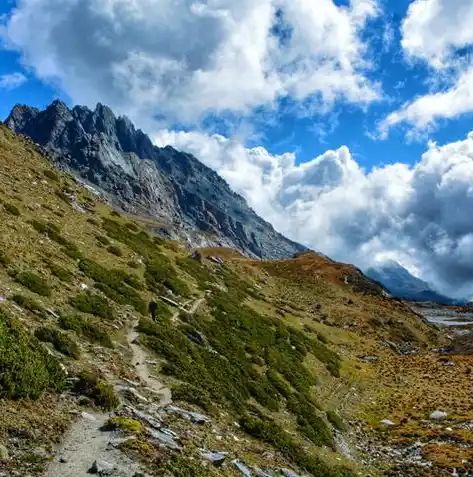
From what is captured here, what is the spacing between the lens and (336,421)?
3600 cm

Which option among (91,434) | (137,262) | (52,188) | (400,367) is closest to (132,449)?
(91,434)

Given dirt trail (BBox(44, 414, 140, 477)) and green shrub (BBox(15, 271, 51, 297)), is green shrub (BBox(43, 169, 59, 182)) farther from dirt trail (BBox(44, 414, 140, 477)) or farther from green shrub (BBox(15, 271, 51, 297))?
dirt trail (BBox(44, 414, 140, 477))

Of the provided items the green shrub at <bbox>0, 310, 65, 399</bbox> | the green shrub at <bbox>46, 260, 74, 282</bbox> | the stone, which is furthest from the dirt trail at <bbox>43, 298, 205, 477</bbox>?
the green shrub at <bbox>46, 260, 74, 282</bbox>

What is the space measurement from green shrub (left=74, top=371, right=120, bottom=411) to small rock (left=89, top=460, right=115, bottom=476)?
437 cm

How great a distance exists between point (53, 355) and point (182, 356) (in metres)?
10.7

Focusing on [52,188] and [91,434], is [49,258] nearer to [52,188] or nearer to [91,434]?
[91,434]

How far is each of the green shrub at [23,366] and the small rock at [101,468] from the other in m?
4.07

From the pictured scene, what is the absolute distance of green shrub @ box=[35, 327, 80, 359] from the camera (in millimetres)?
22094

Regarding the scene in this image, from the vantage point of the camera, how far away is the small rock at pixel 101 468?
13.7 meters

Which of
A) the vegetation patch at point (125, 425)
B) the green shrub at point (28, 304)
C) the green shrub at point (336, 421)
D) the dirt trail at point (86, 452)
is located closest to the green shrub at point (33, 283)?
the green shrub at point (28, 304)

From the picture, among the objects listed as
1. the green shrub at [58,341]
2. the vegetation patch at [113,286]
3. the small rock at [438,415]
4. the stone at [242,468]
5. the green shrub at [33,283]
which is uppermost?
the small rock at [438,415]

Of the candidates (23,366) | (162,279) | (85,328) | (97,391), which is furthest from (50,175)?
(23,366)

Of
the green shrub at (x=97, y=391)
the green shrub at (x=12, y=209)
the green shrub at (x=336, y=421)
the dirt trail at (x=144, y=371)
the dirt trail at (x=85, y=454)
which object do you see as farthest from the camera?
the green shrub at (x=12, y=209)

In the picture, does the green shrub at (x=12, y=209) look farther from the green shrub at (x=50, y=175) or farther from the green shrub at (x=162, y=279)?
the green shrub at (x=50, y=175)
